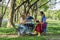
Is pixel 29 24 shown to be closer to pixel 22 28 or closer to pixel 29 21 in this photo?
pixel 29 21

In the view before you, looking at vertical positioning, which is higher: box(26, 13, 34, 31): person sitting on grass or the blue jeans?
box(26, 13, 34, 31): person sitting on grass

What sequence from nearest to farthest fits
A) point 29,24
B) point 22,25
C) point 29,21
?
point 22,25 < point 29,21 < point 29,24

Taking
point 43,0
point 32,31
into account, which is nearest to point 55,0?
point 43,0

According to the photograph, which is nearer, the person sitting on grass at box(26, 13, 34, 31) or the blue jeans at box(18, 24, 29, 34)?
the blue jeans at box(18, 24, 29, 34)

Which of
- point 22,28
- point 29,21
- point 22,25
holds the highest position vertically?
point 29,21

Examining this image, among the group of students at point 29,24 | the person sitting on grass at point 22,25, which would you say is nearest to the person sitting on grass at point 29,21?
the group of students at point 29,24

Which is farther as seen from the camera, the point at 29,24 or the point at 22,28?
the point at 29,24

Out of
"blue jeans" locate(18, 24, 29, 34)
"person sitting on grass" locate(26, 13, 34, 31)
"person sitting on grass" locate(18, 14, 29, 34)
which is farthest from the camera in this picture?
"person sitting on grass" locate(26, 13, 34, 31)

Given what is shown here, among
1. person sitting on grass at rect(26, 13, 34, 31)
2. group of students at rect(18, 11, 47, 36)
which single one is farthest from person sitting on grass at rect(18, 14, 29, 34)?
person sitting on grass at rect(26, 13, 34, 31)

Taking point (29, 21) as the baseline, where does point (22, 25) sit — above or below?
below

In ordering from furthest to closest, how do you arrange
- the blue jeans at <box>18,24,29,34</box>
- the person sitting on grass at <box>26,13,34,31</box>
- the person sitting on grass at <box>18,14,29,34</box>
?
the person sitting on grass at <box>26,13,34,31</box>
the blue jeans at <box>18,24,29,34</box>
the person sitting on grass at <box>18,14,29,34</box>

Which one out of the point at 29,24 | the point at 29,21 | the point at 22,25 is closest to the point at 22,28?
the point at 22,25

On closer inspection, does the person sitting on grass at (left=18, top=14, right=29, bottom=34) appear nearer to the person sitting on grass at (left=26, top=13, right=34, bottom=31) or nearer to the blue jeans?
the blue jeans

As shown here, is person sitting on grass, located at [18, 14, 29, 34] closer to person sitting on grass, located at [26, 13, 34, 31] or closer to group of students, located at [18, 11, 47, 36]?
group of students, located at [18, 11, 47, 36]
